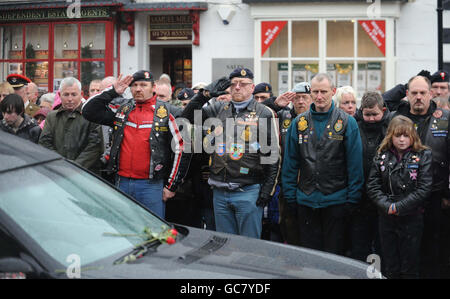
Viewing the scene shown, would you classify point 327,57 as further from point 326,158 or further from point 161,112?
point 326,158

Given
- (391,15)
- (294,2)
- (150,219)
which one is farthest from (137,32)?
(150,219)

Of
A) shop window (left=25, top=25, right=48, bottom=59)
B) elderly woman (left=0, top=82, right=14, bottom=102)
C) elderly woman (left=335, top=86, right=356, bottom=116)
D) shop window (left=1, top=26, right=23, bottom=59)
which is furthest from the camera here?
shop window (left=1, top=26, right=23, bottom=59)

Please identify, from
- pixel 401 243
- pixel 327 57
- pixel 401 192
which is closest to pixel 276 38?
pixel 327 57

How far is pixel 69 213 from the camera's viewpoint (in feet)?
10.1

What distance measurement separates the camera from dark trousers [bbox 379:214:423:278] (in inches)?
214

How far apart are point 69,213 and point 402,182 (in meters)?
3.48

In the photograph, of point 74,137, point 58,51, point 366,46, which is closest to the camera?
point 74,137

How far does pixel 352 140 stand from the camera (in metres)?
5.47

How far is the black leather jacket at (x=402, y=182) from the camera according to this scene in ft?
17.5

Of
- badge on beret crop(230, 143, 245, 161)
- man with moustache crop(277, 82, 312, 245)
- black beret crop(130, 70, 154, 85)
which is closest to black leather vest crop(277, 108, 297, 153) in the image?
man with moustache crop(277, 82, 312, 245)

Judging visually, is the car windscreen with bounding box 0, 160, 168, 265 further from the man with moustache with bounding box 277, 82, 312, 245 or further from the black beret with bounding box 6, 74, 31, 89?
the black beret with bounding box 6, 74, 31, 89

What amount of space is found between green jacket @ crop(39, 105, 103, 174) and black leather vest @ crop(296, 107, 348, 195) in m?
2.38

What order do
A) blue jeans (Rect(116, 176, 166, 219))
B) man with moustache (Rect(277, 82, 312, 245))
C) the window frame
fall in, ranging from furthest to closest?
the window frame → man with moustache (Rect(277, 82, 312, 245)) → blue jeans (Rect(116, 176, 166, 219))

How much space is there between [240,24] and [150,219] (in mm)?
10460
